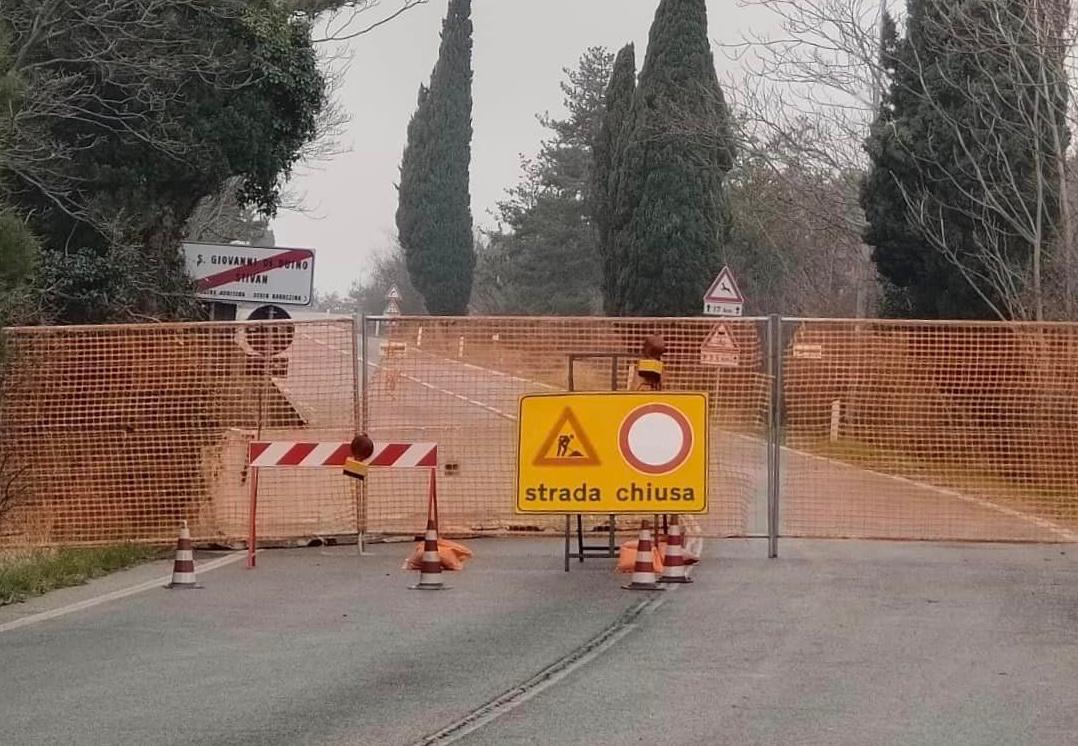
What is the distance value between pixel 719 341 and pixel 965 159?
446 inches

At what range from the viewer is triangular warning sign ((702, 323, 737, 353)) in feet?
47.9

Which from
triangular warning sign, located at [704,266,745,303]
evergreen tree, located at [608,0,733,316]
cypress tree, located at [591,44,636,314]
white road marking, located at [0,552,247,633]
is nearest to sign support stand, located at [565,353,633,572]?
white road marking, located at [0,552,247,633]

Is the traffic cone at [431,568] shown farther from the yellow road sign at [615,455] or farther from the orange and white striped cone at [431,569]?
the yellow road sign at [615,455]

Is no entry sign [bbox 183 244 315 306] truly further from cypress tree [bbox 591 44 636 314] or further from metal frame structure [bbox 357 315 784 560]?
cypress tree [bbox 591 44 636 314]

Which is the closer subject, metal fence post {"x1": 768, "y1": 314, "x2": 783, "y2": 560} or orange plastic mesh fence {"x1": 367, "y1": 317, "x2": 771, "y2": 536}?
metal fence post {"x1": 768, "y1": 314, "x2": 783, "y2": 560}

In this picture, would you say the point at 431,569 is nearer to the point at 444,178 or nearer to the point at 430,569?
the point at 430,569

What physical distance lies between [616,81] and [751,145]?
47.9 ft

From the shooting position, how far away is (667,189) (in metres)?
41.8

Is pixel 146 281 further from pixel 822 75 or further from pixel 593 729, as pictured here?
pixel 593 729

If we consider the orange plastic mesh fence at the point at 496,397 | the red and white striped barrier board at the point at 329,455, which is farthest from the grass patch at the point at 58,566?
the orange plastic mesh fence at the point at 496,397

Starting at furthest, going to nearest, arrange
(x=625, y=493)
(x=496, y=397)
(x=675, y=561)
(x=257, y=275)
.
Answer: (x=257, y=275) → (x=496, y=397) → (x=625, y=493) → (x=675, y=561)

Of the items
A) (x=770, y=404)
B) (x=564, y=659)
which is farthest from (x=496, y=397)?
(x=564, y=659)

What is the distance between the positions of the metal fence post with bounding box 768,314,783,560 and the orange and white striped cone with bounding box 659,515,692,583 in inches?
72.4

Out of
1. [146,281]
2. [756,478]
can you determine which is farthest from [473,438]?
[146,281]
